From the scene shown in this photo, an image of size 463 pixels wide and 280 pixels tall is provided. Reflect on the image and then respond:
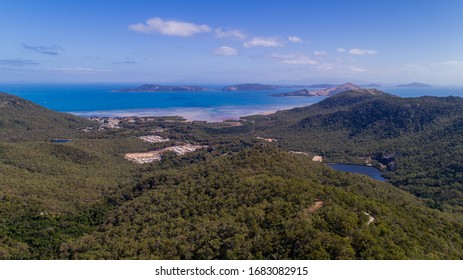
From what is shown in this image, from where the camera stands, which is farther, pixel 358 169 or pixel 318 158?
pixel 318 158

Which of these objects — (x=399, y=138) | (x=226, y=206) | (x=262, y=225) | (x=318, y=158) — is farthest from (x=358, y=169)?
(x=262, y=225)

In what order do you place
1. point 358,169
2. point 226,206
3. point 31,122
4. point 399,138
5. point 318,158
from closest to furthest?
point 226,206 < point 358,169 < point 318,158 < point 399,138 < point 31,122

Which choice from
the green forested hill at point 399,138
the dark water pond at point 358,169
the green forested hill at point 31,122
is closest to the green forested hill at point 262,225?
the green forested hill at point 399,138

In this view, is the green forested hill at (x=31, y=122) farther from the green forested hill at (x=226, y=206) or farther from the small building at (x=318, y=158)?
the small building at (x=318, y=158)

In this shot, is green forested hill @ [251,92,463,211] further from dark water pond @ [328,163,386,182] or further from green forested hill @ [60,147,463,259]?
green forested hill @ [60,147,463,259]

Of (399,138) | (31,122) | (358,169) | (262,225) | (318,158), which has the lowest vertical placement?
(358,169)

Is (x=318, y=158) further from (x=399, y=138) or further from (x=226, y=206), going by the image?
(x=226, y=206)
